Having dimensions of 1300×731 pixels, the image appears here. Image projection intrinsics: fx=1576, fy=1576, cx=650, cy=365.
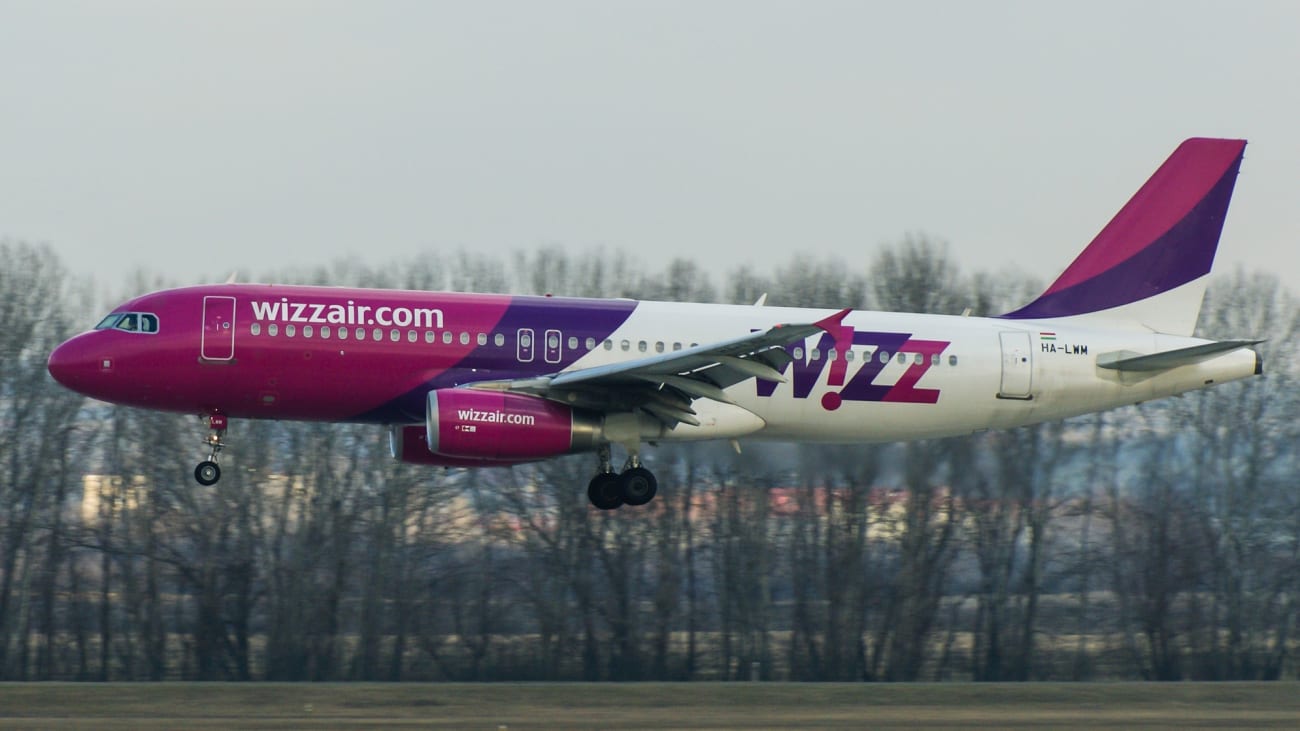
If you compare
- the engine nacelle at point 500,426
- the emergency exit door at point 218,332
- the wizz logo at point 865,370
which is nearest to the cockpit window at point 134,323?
the emergency exit door at point 218,332

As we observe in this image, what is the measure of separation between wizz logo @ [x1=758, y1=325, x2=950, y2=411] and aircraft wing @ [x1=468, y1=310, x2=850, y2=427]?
0.55 metres

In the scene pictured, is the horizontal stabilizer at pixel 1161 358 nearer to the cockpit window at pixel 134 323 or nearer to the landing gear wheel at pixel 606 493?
the landing gear wheel at pixel 606 493

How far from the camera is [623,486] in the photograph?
2942 centimetres

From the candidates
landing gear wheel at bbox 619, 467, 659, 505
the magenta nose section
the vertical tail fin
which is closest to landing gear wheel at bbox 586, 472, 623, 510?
landing gear wheel at bbox 619, 467, 659, 505

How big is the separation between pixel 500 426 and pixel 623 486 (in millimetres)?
3376

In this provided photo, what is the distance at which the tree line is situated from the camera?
166 ft

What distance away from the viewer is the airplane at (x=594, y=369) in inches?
1087

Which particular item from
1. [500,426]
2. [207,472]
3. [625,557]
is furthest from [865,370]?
[625,557]

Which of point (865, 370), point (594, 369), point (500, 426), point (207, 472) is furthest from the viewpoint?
point (865, 370)

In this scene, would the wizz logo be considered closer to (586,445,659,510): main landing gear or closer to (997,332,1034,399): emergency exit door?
(997,332,1034,399): emergency exit door

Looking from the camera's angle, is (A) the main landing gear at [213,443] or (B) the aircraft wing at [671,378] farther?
(A) the main landing gear at [213,443]

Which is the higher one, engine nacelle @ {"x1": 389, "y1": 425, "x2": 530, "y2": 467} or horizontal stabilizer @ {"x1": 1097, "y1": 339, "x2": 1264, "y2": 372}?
horizontal stabilizer @ {"x1": 1097, "y1": 339, "x2": 1264, "y2": 372}

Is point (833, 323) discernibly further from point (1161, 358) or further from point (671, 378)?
point (1161, 358)

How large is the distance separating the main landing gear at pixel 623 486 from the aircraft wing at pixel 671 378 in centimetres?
115
